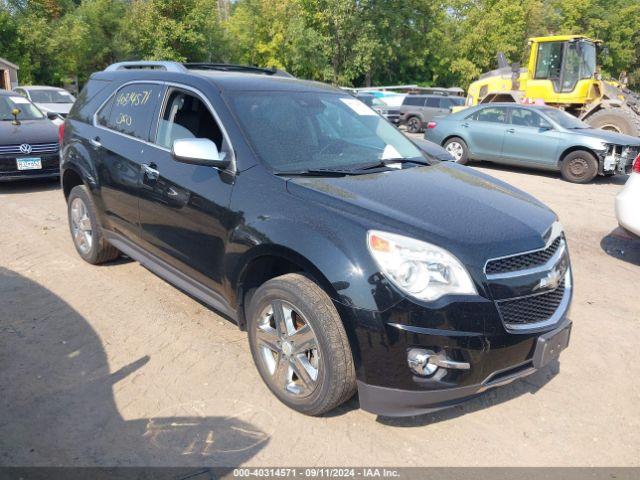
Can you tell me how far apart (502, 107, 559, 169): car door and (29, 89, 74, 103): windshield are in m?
13.5

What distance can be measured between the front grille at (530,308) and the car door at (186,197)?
1.63 m

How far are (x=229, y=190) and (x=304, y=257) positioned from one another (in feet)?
2.67

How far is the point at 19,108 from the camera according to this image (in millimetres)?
10062

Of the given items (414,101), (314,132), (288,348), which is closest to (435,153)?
(314,132)

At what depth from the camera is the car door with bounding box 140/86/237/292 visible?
11.7ft

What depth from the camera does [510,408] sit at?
3.37m

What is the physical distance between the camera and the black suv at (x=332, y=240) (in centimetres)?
276

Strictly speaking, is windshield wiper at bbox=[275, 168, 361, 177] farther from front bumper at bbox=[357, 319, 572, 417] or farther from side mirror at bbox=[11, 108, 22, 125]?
side mirror at bbox=[11, 108, 22, 125]

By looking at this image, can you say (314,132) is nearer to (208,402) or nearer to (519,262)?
(519,262)

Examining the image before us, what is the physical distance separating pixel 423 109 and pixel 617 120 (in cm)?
1056

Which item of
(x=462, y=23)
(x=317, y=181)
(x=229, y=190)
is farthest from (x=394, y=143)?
(x=462, y=23)

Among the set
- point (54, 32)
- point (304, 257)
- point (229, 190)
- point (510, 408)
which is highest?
point (54, 32)

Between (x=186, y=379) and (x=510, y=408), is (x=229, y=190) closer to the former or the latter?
(x=186, y=379)

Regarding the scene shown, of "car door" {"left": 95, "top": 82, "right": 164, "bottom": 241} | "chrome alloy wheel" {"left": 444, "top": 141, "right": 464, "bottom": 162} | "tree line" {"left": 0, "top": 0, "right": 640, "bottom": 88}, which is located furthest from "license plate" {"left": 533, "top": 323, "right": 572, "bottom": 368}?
"tree line" {"left": 0, "top": 0, "right": 640, "bottom": 88}
